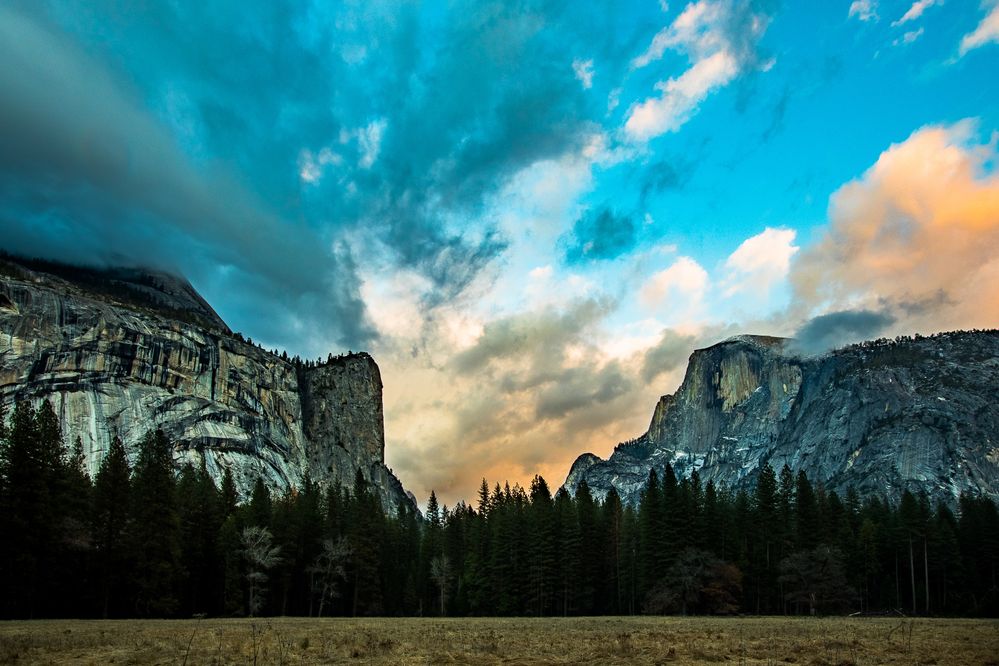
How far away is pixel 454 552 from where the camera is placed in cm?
9688

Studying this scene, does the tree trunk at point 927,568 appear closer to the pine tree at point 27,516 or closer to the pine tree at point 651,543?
the pine tree at point 651,543

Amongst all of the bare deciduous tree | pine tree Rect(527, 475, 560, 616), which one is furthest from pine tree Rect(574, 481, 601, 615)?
the bare deciduous tree

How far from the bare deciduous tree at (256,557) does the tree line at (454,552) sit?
0.29 meters

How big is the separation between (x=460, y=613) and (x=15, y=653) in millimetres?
74682

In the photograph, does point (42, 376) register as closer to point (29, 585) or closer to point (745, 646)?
point (29, 585)

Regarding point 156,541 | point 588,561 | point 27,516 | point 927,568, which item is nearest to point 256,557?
point 156,541

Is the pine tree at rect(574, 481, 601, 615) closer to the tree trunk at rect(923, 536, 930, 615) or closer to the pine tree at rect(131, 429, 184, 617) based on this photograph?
the tree trunk at rect(923, 536, 930, 615)

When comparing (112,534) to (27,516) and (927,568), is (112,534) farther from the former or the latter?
(927,568)

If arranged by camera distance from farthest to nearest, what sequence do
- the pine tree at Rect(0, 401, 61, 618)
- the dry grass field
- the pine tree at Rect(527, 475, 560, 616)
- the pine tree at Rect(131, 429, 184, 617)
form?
the pine tree at Rect(527, 475, 560, 616)
the pine tree at Rect(131, 429, 184, 617)
the pine tree at Rect(0, 401, 61, 618)
the dry grass field

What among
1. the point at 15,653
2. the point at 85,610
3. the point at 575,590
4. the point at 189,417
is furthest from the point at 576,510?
the point at 189,417

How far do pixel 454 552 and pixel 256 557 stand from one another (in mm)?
38517

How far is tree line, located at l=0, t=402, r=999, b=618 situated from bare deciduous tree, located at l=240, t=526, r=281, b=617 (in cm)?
29

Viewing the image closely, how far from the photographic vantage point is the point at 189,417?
7421 inches

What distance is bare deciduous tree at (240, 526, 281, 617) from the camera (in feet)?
208
